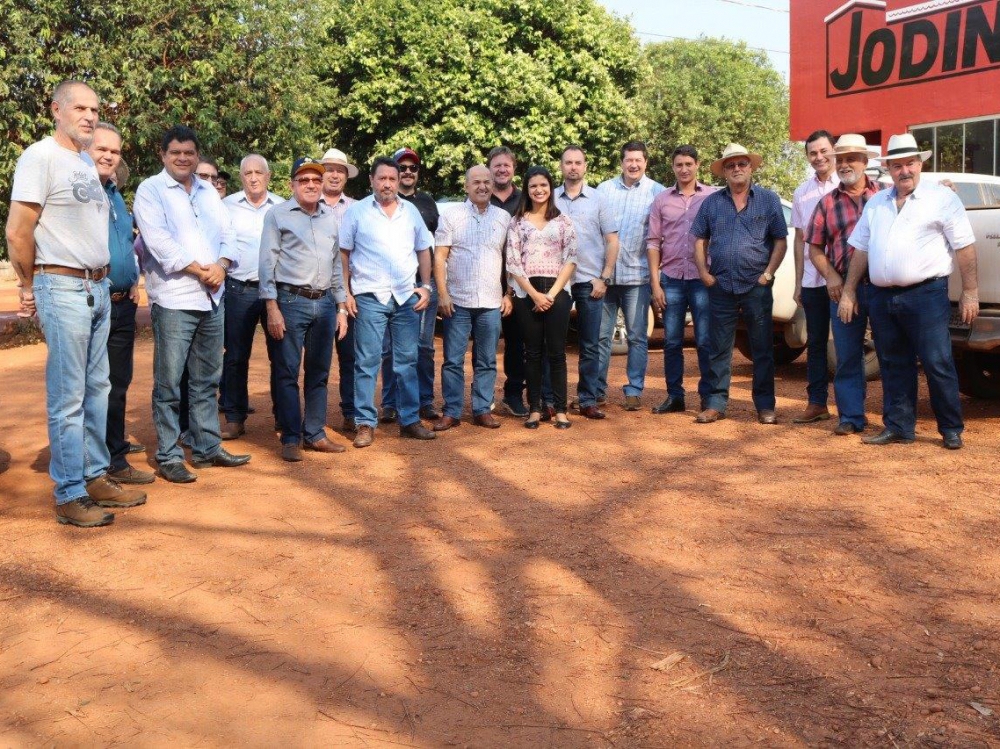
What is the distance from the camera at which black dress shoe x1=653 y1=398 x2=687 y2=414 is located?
28.8ft

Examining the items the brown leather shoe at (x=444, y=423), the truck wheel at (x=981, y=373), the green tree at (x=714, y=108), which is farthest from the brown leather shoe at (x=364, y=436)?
the green tree at (x=714, y=108)

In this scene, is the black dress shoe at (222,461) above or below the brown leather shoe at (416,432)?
below

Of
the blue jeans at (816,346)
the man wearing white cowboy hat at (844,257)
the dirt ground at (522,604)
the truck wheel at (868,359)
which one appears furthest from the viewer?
the truck wheel at (868,359)

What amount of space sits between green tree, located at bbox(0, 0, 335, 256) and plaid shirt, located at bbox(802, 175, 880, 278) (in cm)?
1252

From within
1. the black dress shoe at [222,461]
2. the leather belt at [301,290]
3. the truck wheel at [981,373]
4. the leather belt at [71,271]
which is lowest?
the black dress shoe at [222,461]

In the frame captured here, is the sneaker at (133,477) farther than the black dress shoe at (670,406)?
No

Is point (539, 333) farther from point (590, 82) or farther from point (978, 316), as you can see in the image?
point (590, 82)

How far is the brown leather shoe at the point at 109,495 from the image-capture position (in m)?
6.07

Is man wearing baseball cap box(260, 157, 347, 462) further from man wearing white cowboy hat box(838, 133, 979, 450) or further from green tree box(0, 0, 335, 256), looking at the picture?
green tree box(0, 0, 335, 256)

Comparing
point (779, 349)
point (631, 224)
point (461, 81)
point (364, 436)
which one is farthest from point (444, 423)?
point (461, 81)

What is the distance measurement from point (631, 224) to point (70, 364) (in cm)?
484

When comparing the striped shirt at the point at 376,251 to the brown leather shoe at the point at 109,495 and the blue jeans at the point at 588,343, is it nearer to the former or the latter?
the blue jeans at the point at 588,343

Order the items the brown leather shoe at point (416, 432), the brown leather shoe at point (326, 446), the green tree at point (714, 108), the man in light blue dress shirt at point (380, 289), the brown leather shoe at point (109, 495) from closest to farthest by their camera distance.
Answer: the brown leather shoe at point (109, 495) → the brown leather shoe at point (326, 446) → the man in light blue dress shirt at point (380, 289) → the brown leather shoe at point (416, 432) → the green tree at point (714, 108)

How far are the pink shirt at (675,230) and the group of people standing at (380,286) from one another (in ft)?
0.06
